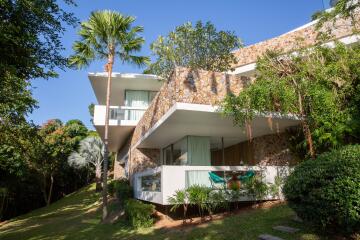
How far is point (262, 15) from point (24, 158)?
2006 cm

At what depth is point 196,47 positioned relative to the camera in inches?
579

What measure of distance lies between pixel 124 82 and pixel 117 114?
8.19 feet

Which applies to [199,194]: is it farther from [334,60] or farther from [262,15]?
[262,15]

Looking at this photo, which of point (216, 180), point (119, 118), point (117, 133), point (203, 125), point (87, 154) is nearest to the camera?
point (216, 180)

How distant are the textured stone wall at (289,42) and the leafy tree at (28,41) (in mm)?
8345

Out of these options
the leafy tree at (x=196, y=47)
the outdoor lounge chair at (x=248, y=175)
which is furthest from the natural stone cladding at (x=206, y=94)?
the leafy tree at (x=196, y=47)

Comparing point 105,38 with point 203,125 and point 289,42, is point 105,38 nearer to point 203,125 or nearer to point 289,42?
point 203,125

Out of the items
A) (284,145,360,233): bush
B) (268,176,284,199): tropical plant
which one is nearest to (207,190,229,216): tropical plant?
(268,176,284,199): tropical plant

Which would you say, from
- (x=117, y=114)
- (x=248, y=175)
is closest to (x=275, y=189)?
(x=248, y=175)

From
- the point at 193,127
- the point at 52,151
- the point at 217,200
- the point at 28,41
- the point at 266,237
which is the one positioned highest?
the point at 28,41

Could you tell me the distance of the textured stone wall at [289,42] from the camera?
12.6 metres

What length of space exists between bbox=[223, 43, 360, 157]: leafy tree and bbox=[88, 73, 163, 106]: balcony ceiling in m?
9.03

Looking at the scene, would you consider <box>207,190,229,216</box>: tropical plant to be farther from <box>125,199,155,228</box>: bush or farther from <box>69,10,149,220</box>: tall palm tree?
<box>69,10,149,220</box>: tall palm tree

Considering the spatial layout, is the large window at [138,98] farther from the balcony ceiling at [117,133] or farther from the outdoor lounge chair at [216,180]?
the outdoor lounge chair at [216,180]
